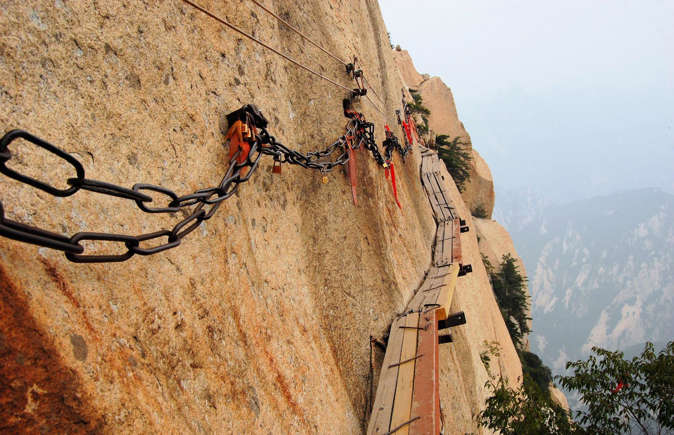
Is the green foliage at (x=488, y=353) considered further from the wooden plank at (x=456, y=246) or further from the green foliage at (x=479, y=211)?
the green foliage at (x=479, y=211)

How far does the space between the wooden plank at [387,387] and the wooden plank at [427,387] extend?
0.94ft

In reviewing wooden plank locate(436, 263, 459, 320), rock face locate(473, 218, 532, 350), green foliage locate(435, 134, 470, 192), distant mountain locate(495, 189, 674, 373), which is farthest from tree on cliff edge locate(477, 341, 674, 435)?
distant mountain locate(495, 189, 674, 373)

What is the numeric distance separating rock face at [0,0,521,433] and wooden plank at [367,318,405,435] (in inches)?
7.2

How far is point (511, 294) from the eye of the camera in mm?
24234

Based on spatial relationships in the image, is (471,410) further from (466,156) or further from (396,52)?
(396,52)

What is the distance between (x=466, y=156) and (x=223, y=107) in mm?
23979

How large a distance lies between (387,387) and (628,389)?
4441 millimetres

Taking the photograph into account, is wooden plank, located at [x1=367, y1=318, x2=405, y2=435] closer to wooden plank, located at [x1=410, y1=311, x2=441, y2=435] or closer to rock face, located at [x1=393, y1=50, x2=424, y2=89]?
wooden plank, located at [x1=410, y1=311, x2=441, y2=435]

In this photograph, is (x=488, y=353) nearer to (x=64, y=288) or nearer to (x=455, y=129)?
(x=64, y=288)

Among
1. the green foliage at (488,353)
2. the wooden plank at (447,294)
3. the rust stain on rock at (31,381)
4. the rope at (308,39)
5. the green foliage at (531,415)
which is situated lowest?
the green foliage at (488,353)

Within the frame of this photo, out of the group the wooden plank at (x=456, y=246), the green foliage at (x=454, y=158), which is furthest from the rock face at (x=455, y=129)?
the wooden plank at (x=456, y=246)

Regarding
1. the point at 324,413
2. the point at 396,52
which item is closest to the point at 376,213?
the point at 324,413

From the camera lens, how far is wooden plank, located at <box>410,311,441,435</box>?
11.8ft

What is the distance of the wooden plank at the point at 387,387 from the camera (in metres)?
3.96
